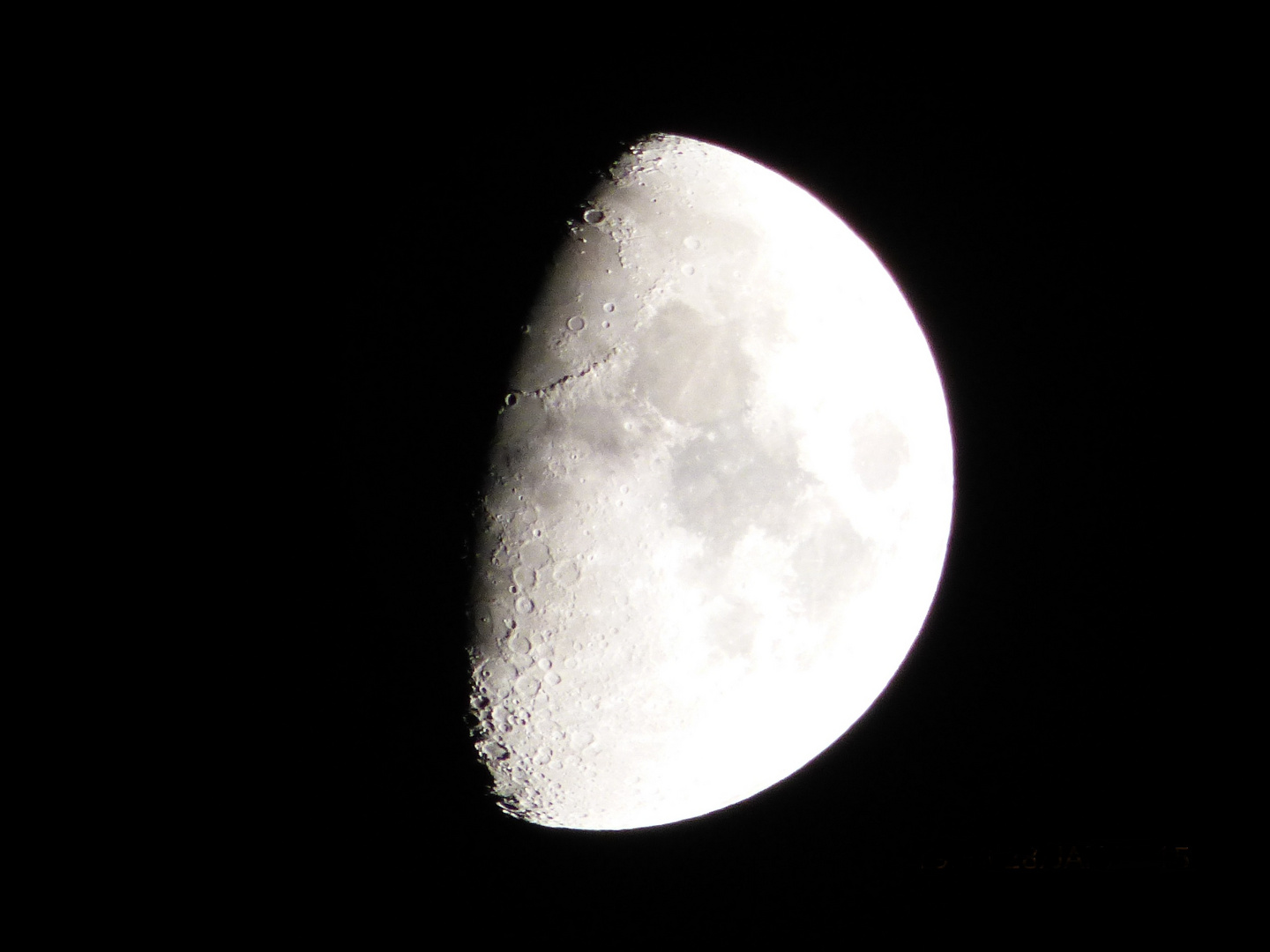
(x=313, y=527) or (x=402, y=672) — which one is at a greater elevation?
(x=313, y=527)

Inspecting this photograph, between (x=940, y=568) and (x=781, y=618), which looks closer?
(x=781, y=618)

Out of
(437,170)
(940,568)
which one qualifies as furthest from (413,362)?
(940,568)

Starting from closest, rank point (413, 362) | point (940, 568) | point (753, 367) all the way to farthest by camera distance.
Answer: point (413, 362) < point (753, 367) < point (940, 568)

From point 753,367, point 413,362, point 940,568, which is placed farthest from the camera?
point 940,568

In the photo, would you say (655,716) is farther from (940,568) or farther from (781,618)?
(940,568)

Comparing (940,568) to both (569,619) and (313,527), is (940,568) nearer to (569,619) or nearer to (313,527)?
(569,619)

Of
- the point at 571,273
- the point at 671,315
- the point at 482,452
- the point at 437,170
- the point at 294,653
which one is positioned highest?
the point at 437,170

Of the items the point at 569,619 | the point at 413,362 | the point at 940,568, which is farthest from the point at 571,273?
the point at 940,568
